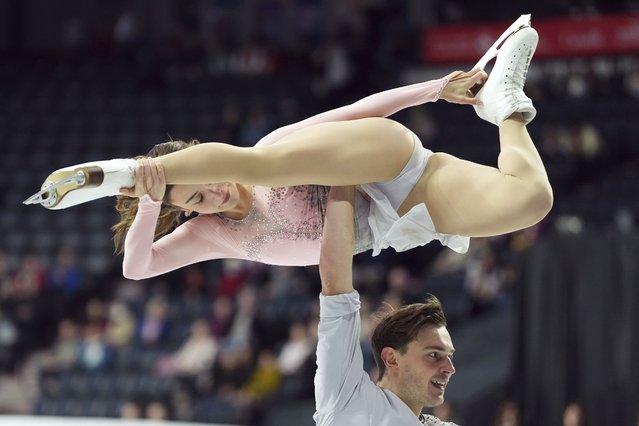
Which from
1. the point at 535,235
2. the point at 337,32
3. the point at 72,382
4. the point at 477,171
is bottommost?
the point at 72,382

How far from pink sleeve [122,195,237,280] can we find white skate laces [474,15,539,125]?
0.94 m

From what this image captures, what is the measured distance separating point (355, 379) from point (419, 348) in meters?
0.22

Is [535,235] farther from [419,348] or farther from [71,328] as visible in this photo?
[419,348]

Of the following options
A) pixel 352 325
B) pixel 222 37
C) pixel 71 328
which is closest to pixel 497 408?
pixel 71 328

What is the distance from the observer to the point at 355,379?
9.68 ft

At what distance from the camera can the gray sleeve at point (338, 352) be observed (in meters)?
2.90

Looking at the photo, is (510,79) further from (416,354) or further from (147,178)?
(147,178)

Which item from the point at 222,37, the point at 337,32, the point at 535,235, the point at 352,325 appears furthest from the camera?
the point at 222,37

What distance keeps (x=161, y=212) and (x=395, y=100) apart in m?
0.83

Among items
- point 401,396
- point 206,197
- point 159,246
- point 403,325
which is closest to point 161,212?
point 159,246

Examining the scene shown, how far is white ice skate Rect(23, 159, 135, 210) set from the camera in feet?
9.09

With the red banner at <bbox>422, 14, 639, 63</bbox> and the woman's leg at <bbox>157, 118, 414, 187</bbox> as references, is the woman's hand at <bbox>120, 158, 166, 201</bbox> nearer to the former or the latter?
the woman's leg at <bbox>157, 118, 414, 187</bbox>

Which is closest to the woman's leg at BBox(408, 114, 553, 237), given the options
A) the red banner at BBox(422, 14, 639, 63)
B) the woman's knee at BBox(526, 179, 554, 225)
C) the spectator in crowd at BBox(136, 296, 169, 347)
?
the woman's knee at BBox(526, 179, 554, 225)

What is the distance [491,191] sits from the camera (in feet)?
10.2
